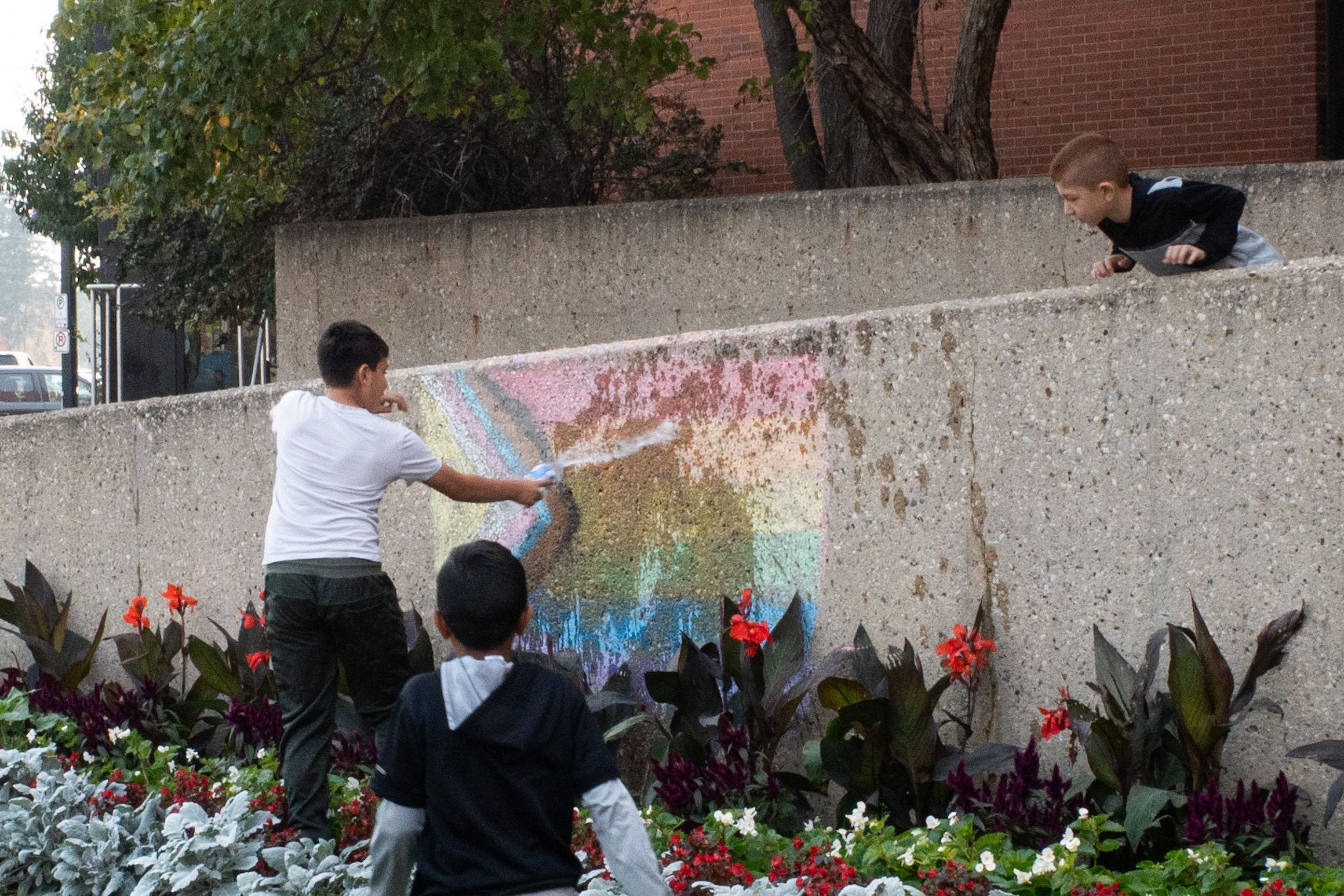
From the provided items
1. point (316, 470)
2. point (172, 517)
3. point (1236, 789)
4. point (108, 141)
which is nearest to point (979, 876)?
point (1236, 789)

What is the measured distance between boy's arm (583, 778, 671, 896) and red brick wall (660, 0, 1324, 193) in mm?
9059

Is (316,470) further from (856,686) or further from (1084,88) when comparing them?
(1084,88)

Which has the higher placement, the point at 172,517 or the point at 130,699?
the point at 172,517

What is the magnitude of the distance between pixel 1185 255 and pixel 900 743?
1.57 meters

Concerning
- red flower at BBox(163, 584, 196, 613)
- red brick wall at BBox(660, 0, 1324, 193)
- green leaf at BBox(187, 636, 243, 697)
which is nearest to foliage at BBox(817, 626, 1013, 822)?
green leaf at BBox(187, 636, 243, 697)

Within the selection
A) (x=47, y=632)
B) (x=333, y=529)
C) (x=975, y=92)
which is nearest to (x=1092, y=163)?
(x=333, y=529)

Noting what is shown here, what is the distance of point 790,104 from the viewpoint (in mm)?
10477

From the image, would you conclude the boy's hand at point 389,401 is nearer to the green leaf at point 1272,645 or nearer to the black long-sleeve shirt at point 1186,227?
the black long-sleeve shirt at point 1186,227

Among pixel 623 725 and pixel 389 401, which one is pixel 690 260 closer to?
pixel 389 401

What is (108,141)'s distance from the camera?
26.6 feet

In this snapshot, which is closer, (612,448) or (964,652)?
(964,652)

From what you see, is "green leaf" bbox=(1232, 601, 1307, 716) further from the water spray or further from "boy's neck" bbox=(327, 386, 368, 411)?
"boy's neck" bbox=(327, 386, 368, 411)

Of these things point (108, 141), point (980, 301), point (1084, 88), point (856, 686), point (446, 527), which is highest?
point (1084, 88)

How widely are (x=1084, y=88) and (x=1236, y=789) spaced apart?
8.98 m
